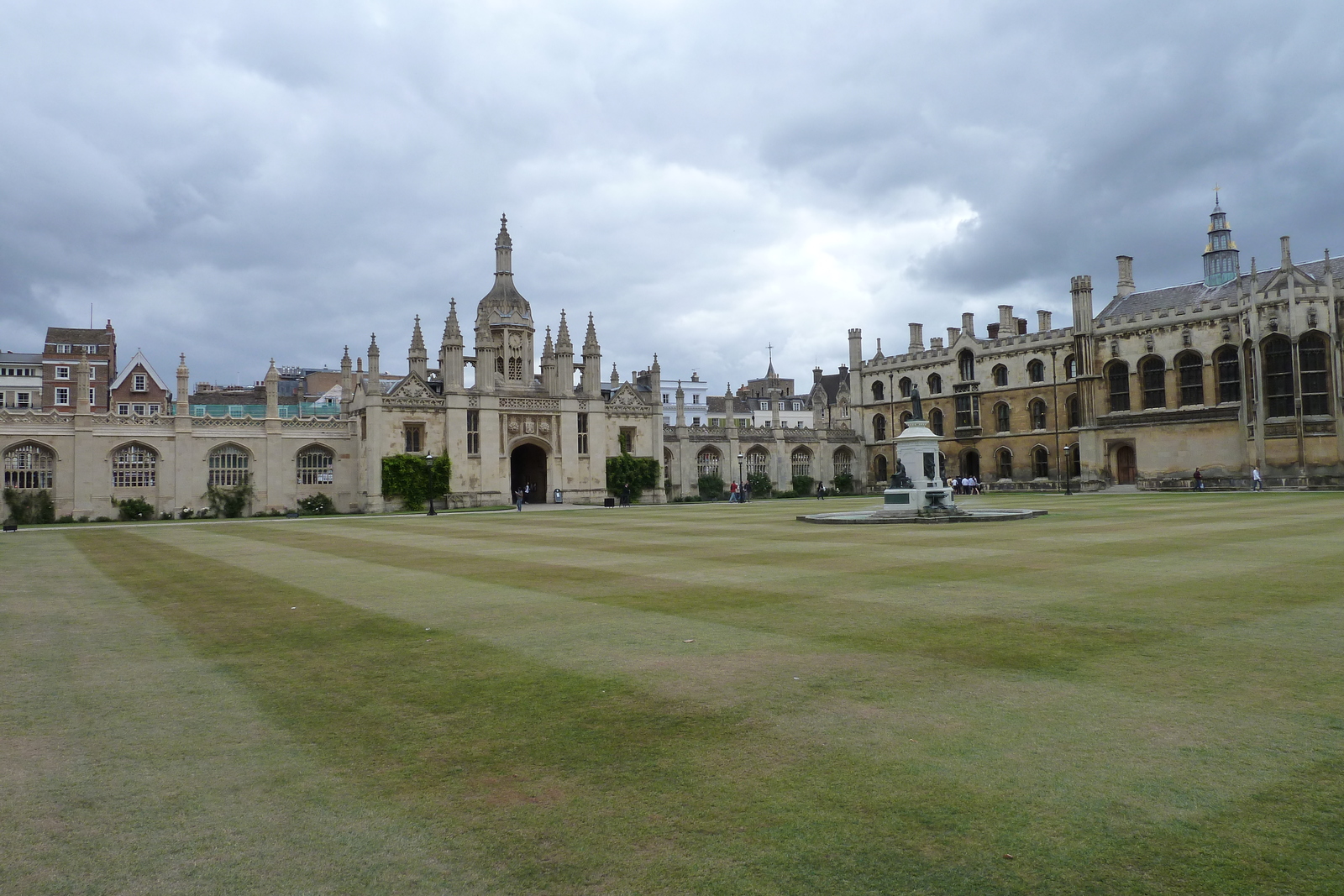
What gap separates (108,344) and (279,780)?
83131 mm

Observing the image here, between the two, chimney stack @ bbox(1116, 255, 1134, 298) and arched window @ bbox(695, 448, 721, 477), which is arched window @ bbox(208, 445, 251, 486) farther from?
chimney stack @ bbox(1116, 255, 1134, 298)

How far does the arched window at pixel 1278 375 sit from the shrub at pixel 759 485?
29.8 metres

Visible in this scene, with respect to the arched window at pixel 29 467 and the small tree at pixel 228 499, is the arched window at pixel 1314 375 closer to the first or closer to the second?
the small tree at pixel 228 499

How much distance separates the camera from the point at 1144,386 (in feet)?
182

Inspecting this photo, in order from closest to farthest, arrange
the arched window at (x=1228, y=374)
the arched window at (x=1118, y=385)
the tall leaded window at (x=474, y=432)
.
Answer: the tall leaded window at (x=474, y=432) < the arched window at (x=1228, y=374) < the arched window at (x=1118, y=385)

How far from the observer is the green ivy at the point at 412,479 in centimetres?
4719

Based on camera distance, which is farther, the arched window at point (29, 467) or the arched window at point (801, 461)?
the arched window at point (801, 461)

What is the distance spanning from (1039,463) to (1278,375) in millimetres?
15793

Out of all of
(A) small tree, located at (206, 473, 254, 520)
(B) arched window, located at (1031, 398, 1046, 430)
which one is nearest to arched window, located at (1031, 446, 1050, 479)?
(B) arched window, located at (1031, 398, 1046, 430)

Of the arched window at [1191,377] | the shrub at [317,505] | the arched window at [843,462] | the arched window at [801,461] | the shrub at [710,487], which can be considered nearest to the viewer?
the shrub at [317,505]

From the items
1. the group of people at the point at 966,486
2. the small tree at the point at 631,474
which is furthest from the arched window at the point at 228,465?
the group of people at the point at 966,486

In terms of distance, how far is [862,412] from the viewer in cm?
7144

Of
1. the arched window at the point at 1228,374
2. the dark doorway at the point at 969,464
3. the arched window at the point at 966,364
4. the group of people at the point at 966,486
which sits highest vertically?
the arched window at the point at 966,364

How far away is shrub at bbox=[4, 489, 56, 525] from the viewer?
40.5 m
